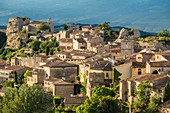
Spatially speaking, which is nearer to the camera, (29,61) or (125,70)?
(125,70)

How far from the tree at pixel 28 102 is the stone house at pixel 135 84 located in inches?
202

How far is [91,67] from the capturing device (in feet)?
119

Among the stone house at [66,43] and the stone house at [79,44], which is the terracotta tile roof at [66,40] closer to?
the stone house at [66,43]

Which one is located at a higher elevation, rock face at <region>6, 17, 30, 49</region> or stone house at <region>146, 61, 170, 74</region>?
rock face at <region>6, 17, 30, 49</region>

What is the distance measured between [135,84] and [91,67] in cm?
544

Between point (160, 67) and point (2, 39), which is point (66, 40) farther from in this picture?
point (160, 67)

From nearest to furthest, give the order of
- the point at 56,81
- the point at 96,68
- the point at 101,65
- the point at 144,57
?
the point at 96,68 → the point at 101,65 → the point at 56,81 → the point at 144,57

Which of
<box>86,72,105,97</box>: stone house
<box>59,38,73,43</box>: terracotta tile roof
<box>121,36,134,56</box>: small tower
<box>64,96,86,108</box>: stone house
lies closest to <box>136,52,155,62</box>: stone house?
<box>86,72,105,97</box>: stone house

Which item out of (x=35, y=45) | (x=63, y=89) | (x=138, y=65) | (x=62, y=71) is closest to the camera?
(x=138, y=65)

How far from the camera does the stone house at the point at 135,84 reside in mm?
30781

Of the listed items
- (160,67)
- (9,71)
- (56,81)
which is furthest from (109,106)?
(9,71)

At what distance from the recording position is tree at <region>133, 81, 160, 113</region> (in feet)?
96.6

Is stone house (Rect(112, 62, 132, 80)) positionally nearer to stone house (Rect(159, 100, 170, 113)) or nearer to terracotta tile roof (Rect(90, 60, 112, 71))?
terracotta tile roof (Rect(90, 60, 112, 71))

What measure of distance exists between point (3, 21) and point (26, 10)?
63.2 feet
